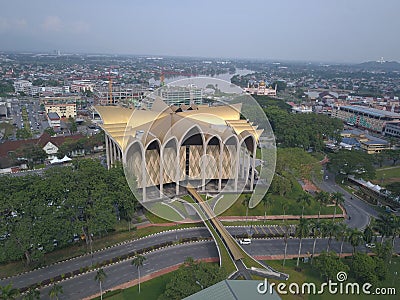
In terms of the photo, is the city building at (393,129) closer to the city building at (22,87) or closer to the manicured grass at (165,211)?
the manicured grass at (165,211)

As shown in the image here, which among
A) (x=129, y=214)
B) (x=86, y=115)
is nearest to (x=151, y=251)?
(x=129, y=214)

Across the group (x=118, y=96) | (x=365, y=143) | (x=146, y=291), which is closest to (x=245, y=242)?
(x=146, y=291)

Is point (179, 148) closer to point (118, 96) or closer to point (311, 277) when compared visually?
point (311, 277)

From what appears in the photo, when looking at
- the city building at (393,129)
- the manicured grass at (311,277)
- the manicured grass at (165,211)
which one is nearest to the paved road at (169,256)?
the manicured grass at (311,277)

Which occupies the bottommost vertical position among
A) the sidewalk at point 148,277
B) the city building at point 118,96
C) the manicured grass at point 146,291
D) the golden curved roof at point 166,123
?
the manicured grass at point 146,291

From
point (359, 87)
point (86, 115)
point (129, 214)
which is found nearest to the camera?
point (129, 214)

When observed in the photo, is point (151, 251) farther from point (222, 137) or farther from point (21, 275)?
point (222, 137)
